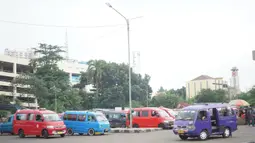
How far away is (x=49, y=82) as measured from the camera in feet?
216

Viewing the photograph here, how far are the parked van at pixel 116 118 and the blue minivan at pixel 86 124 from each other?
9.06 meters

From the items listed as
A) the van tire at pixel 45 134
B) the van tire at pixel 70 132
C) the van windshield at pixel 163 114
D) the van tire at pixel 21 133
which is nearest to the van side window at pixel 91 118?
the van tire at pixel 70 132

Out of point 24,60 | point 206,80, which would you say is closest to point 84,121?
point 24,60

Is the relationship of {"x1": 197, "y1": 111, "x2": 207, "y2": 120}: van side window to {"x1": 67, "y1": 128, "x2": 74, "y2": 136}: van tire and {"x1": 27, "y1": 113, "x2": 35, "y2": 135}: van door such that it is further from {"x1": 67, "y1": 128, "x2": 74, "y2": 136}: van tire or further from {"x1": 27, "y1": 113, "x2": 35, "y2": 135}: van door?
{"x1": 27, "y1": 113, "x2": 35, "y2": 135}: van door

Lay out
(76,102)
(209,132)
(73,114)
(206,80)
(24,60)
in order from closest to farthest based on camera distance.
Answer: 1. (209,132)
2. (73,114)
3. (76,102)
4. (24,60)
5. (206,80)

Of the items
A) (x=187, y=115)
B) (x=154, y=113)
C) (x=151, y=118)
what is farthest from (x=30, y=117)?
(x=154, y=113)

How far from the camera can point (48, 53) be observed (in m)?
67.9

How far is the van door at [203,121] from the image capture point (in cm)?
1942

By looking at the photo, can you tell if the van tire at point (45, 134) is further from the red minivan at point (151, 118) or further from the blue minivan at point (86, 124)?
the red minivan at point (151, 118)

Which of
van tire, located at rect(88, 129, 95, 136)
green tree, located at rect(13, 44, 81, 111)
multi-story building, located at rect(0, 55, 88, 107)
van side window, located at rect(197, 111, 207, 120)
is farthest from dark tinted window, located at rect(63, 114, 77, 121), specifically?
multi-story building, located at rect(0, 55, 88, 107)

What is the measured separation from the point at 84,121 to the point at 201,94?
213ft

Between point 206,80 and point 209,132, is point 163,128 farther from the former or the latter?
point 206,80

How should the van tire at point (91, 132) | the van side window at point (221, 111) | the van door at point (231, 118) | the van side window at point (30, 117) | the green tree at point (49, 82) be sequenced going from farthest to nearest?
1. the green tree at point (49, 82)
2. the van tire at point (91, 132)
3. the van side window at point (30, 117)
4. the van door at point (231, 118)
5. the van side window at point (221, 111)

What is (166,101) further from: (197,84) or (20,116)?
(20,116)
